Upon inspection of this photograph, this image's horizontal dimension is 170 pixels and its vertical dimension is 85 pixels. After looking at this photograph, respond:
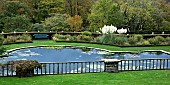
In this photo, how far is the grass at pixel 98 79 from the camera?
33.6 ft

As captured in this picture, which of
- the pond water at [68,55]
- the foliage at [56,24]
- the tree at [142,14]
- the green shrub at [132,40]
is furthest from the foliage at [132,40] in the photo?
the foliage at [56,24]

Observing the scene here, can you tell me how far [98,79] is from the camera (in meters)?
10.8

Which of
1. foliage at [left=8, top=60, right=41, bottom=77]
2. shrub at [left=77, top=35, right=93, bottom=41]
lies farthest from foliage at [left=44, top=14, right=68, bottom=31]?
foliage at [left=8, top=60, right=41, bottom=77]

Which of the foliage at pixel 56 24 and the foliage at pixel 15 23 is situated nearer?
the foliage at pixel 15 23

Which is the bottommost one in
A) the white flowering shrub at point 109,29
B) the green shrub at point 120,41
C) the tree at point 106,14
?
the green shrub at point 120,41

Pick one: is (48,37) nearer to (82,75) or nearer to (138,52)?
(138,52)

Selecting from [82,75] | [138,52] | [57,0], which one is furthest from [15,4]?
[82,75]

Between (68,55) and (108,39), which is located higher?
(108,39)

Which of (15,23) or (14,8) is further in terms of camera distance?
(14,8)

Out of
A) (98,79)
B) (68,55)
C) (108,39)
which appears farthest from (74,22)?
(98,79)

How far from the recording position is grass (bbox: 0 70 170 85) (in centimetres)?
1025

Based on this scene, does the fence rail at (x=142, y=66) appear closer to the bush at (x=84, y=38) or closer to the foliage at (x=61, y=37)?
the bush at (x=84, y=38)

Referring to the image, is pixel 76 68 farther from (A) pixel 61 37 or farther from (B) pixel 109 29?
(A) pixel 61 37

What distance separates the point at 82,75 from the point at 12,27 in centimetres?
2368
